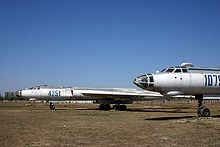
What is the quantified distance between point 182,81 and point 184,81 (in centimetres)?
12

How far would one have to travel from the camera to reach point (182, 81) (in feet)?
41.9

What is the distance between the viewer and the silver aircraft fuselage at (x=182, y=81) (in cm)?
1245

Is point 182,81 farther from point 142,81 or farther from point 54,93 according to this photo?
point 54,93

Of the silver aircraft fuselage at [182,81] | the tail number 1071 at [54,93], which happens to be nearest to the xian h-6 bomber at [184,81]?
the silver aircraft fuselage at [182,81]

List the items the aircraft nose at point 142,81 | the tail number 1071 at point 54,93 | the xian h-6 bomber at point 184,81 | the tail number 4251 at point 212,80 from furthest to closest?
the tail number 1071 at point 54,93
the tail number 4251 at point 212,80
the xian h-6 bomber at point 184,81
the aircraft nose at point 142,81

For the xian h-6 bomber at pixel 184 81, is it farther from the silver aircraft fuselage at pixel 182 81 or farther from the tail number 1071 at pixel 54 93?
the tail number 1071 at pixel 54 93

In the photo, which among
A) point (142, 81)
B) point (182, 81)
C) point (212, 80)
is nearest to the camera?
point (142, 81)

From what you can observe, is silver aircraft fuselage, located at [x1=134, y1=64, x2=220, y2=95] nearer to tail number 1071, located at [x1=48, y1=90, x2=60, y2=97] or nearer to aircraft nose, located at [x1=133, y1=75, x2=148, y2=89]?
aircraft nose, located at [x1=133, y1=75, x2=148, y2=89]

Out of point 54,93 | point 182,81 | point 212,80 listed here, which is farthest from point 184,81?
point 54,93

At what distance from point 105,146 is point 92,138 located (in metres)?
1.38

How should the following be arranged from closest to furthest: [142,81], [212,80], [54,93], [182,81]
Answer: [142,81]
[182,81]
[212,80]
[54,93]

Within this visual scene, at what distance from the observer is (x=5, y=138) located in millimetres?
8062

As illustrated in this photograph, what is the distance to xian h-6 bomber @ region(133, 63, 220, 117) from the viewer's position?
12469 millimetres

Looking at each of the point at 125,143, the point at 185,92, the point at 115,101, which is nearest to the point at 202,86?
the point at 185,92
